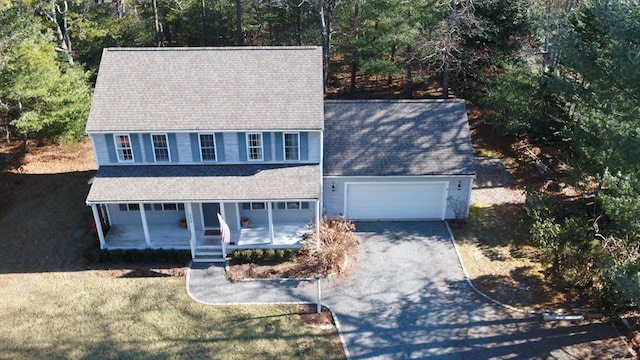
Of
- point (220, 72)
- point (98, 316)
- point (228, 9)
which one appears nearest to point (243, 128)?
point (220, 72)

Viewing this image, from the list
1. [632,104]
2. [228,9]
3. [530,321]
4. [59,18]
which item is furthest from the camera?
[228,9]

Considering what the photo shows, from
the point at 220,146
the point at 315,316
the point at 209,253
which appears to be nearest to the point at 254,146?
the point at 220,146

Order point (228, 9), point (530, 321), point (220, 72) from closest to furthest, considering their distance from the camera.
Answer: point (530, 321) → point (220, 72) → point (228, 9)

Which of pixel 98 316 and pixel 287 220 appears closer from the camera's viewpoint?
pixel 98 316

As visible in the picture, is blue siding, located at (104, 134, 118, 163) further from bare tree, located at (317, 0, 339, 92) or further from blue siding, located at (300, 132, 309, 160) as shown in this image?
bare tree, located at (317, 0, 339, 92)

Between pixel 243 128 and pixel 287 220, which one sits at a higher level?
pixel 243 128

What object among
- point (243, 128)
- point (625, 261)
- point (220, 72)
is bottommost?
point (625, 261)

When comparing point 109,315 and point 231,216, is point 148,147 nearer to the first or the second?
point 231,216

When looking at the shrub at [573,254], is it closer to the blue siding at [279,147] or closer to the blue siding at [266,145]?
the blue siding at [279,147]

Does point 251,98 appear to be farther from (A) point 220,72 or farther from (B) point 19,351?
(B) point 19,351
